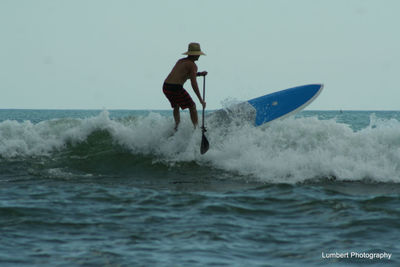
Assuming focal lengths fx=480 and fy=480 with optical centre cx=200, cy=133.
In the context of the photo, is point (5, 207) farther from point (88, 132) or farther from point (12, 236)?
point (88, 132)

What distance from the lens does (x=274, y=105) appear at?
943 cm

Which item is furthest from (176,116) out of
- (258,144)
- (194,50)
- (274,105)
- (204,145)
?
(274,105)

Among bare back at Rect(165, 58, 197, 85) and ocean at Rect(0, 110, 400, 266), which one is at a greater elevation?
bare back at Rect(165, 58, 197, 85)

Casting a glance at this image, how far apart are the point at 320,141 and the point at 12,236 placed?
5679 mm

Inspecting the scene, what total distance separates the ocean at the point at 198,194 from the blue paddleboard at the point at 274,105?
187 millimetres

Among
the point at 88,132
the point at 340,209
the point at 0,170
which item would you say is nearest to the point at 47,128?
the point at 88,132

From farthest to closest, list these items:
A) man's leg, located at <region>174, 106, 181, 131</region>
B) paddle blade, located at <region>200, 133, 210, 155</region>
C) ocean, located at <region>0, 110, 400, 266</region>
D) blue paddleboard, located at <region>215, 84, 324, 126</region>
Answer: blue paddleboard, located at <region>215, 84, 324, 126</region>
man's leg, located at <region>174, 106, 181, 131</region>
paddle blade, located at <region>200, 133, 210, 155</region>
ocean, located at <region>0, 110, 400, 266</region>

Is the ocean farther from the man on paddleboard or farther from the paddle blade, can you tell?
the man on paddleboard

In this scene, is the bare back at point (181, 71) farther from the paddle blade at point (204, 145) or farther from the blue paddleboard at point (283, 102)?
the blue paddleboard at point (283, 102)

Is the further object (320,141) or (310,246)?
(320,141)

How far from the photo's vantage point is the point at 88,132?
1047 cm

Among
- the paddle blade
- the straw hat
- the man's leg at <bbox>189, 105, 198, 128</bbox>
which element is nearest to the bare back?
the straw hat

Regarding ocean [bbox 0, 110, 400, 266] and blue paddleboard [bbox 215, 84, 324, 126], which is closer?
ocean [bbox 0, 110, 400, 266]

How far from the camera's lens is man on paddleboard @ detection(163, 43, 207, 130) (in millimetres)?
8039
